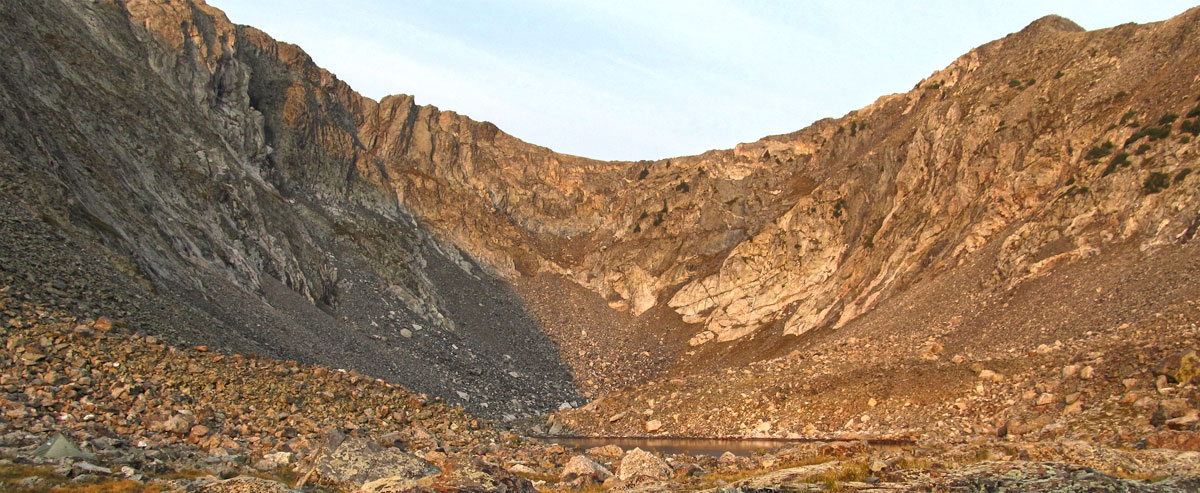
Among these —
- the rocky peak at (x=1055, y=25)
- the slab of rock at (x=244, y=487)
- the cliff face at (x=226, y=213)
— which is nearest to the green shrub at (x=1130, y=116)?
the rocky peak at (x=1055, y=25)

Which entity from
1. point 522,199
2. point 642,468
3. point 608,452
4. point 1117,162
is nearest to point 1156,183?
point 1117,162

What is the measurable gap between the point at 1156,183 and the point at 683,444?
118 feet

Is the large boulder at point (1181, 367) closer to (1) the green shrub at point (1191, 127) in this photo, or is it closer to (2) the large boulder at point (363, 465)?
(1) the green shrub at point (1191, 127)

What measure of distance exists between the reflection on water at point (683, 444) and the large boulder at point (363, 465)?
76.7ft

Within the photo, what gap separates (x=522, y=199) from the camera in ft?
380

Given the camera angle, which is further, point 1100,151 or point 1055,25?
point 1055,25

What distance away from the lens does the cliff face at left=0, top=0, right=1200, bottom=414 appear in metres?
46.6

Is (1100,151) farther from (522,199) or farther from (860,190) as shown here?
(522,199)

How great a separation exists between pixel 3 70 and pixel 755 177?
287 feet

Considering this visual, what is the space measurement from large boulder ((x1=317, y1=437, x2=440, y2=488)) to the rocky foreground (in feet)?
0.17

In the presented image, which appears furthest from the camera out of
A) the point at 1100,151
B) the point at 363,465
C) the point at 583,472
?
the point at 1100,151

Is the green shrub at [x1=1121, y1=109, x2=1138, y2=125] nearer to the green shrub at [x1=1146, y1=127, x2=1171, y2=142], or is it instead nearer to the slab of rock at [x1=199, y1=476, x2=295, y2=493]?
the green shrub at [x1=1146, y1=127, x2=1171, y2=142]

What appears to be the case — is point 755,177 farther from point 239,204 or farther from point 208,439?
point 208,439

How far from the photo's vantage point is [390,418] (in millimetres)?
31250
